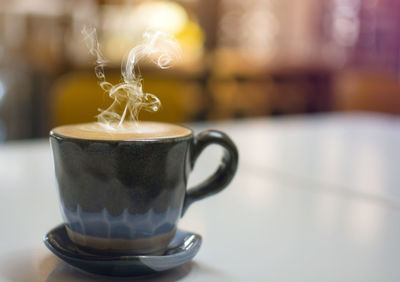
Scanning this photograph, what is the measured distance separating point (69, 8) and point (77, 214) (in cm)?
336

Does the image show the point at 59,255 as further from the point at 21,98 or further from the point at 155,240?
the point at 21,98

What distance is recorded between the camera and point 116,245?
391 millimetres

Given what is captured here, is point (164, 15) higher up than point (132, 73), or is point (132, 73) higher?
point (164, 15)

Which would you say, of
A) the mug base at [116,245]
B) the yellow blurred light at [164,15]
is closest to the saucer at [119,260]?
the mug base at [116,245]

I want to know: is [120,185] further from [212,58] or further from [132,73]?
[212,58]

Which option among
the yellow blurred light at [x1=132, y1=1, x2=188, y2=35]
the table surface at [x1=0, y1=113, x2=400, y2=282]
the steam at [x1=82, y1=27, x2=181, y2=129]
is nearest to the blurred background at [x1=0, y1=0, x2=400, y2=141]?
the yellow blurred light at [x1=132, y1=1, x2=188, y2=35]

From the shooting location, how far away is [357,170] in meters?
0.93

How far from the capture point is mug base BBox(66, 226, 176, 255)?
1.28 ft

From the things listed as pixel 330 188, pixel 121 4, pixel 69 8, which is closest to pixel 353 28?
pixel 121 4

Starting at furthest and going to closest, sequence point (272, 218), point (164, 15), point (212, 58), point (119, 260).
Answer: point (164, 15)
point (212, 58)
point (272, 218)
point (119, 260)

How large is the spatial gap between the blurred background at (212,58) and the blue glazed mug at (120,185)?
77.1 inches

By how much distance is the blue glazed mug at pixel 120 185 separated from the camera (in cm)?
37

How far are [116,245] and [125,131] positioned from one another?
9 cm

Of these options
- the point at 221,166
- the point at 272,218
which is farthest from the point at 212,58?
the point at 221,166
